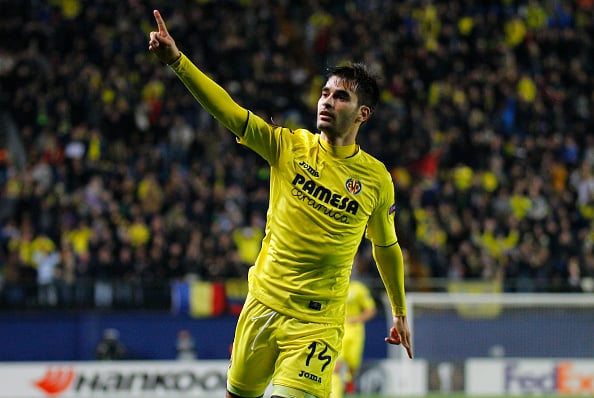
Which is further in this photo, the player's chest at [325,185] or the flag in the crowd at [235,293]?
the flag in the crowd at [235,293]

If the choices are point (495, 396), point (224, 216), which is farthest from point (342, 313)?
point (224, 216)

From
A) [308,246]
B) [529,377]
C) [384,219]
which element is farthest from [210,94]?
[529,377]

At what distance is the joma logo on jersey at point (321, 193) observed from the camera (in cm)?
625

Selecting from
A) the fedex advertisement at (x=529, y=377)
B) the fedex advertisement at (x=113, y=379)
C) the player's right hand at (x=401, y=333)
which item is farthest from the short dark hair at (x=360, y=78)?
the fedex advertisement at (x=529, y=377)

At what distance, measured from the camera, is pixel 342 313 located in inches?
255

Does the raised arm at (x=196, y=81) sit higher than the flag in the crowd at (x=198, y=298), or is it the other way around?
the raised arm at (x=196, y=81)

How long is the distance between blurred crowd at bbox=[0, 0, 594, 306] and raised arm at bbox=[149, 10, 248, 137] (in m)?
11.7

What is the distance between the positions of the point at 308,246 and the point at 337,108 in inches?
31.4

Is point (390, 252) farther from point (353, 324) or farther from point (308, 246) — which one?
point (353, 324)

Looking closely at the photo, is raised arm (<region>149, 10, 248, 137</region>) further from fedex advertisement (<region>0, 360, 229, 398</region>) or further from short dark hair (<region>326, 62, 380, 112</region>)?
fedex advertisement (<region>0, 360, 229, 398</region>)

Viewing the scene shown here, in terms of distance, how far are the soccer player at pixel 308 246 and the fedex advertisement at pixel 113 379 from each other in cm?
993

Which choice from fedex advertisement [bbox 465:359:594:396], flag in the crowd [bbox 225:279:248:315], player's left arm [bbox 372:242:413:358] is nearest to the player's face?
player's left arm [bbox 372:242:413:358]

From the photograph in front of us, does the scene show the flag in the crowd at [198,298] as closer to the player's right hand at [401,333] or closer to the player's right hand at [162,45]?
the player's right hand at [401,333]

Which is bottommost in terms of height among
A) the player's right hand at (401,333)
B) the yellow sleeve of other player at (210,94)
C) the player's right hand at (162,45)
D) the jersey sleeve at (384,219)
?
the player's right hand at (401,333)
